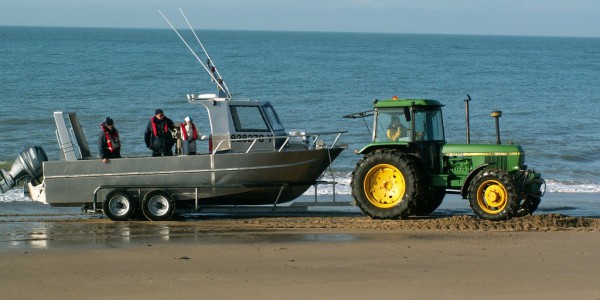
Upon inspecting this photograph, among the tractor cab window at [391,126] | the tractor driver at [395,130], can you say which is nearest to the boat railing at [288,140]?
the tractor cab window at [391,126]

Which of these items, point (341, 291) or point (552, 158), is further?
point (552, 158)

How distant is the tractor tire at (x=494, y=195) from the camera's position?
1332 cm

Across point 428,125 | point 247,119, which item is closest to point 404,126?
point 428,125

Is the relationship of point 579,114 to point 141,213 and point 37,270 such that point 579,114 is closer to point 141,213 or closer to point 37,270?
point 141,213

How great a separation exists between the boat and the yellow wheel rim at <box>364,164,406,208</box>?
90 centimetres

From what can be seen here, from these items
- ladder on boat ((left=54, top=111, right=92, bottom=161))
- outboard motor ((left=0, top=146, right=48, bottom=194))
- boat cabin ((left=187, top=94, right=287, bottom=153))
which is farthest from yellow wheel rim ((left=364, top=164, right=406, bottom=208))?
outboard motor ((left=0, top=146, right=48, bottom=194))

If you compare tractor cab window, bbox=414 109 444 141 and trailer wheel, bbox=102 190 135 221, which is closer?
tractor cab window, bbox=414 109 444 141

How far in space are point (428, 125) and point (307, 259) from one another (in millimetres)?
3881

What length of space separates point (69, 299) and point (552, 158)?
57.9 feet

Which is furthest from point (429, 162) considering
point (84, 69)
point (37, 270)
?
point (84, 69)

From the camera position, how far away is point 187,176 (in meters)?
14.5

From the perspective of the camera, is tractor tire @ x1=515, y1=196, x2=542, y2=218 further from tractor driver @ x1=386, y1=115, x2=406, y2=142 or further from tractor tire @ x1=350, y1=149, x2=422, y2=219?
tractor driver @ x1=386, y1=115, x2=406, y2=142

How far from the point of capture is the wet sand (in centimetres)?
954

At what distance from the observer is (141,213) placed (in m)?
14.7
